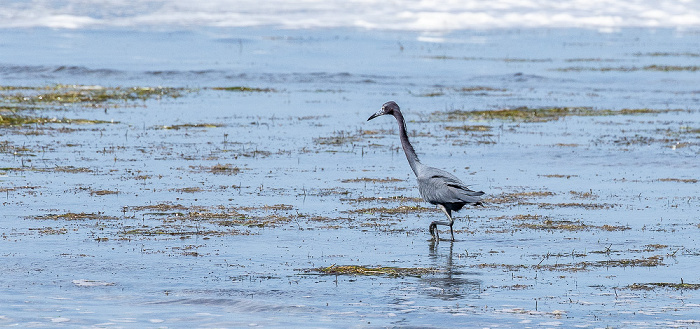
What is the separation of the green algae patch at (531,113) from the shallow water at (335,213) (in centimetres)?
45

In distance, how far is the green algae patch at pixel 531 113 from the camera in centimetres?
2765

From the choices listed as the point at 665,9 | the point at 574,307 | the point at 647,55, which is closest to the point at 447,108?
the point at 574,307

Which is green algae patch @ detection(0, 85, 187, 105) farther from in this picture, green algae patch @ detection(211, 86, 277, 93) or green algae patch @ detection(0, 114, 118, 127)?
green algae patch @ detection(0, 114, 118, 127)

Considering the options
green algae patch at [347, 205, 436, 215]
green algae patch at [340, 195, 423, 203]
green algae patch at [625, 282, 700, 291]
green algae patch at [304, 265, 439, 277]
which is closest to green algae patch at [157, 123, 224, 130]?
green algae patch at [340, 195, 423, 203]

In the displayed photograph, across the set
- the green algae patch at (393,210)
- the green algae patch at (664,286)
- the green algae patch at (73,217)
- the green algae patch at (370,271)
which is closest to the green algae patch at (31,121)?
the green algae patch at (73,217)

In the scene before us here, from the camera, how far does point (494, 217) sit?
1462 centimetres

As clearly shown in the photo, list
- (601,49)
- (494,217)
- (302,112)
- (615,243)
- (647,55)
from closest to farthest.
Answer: (615,243) → (494,217) → (302,112) → (647,55) → (601,49)

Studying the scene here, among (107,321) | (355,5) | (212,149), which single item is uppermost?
(355,5)

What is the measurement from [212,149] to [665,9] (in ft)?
293

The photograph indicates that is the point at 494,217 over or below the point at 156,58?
below

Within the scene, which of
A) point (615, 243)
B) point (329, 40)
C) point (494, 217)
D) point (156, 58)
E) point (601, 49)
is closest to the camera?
point (615, 243)

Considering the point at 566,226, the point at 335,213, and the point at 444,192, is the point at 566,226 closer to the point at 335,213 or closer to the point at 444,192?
the point at 444,192

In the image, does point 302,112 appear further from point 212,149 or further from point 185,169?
point 185,169

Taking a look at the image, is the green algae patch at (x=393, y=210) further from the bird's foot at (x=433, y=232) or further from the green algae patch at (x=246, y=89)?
the green algae patch at (x=246, y=89)
